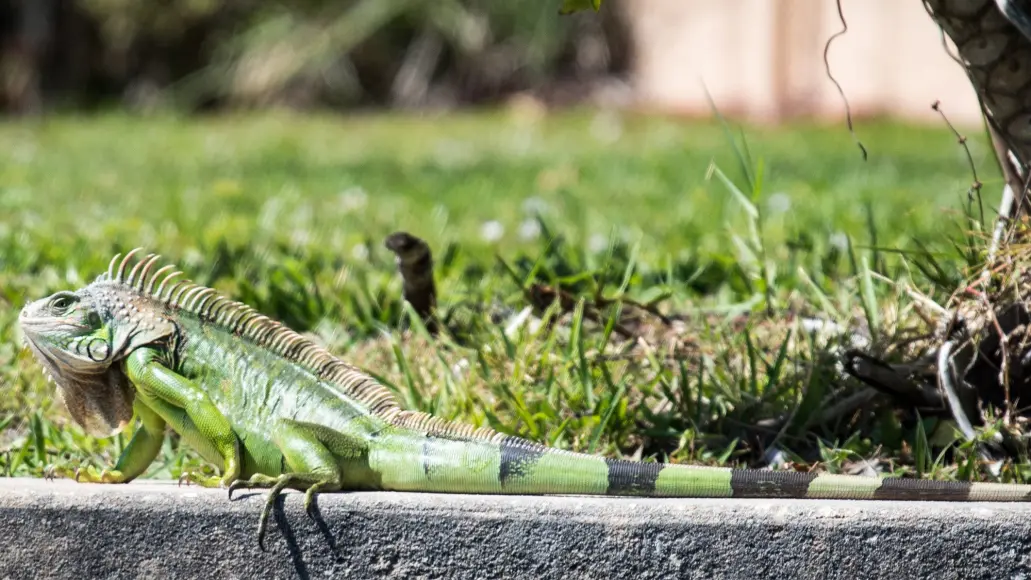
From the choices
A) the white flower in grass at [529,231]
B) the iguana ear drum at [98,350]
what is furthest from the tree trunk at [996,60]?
the white flower in grass at [529,231]

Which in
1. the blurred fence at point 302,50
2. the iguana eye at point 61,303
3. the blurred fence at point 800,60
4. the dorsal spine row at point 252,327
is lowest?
the blurred fence at point 302,50

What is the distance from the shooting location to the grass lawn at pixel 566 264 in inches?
119

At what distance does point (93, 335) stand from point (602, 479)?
107 cm

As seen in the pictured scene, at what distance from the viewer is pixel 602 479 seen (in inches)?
93.0

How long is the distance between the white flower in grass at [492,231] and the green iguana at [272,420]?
98.1 inches

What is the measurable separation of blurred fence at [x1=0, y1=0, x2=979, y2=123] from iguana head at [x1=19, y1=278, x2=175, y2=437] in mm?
9764

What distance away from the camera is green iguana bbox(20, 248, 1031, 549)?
2357mm

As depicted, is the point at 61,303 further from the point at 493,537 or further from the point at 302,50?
the point at 302,50

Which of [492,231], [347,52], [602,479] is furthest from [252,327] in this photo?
[347,52]

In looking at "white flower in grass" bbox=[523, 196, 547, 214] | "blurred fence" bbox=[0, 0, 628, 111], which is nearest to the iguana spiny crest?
"white flower in grass" bbox=[523, 196, 547, 214]

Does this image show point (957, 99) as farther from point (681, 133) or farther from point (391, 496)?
point (391, 496)

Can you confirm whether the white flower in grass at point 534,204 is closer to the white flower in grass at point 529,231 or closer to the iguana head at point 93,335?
the white flower in grass at point 529,231

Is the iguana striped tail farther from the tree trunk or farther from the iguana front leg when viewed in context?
the tree trunk

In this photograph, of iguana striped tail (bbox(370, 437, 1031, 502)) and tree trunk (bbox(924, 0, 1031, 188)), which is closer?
→ iguana striped tail (bbox(370, 437, 1031, 502))
